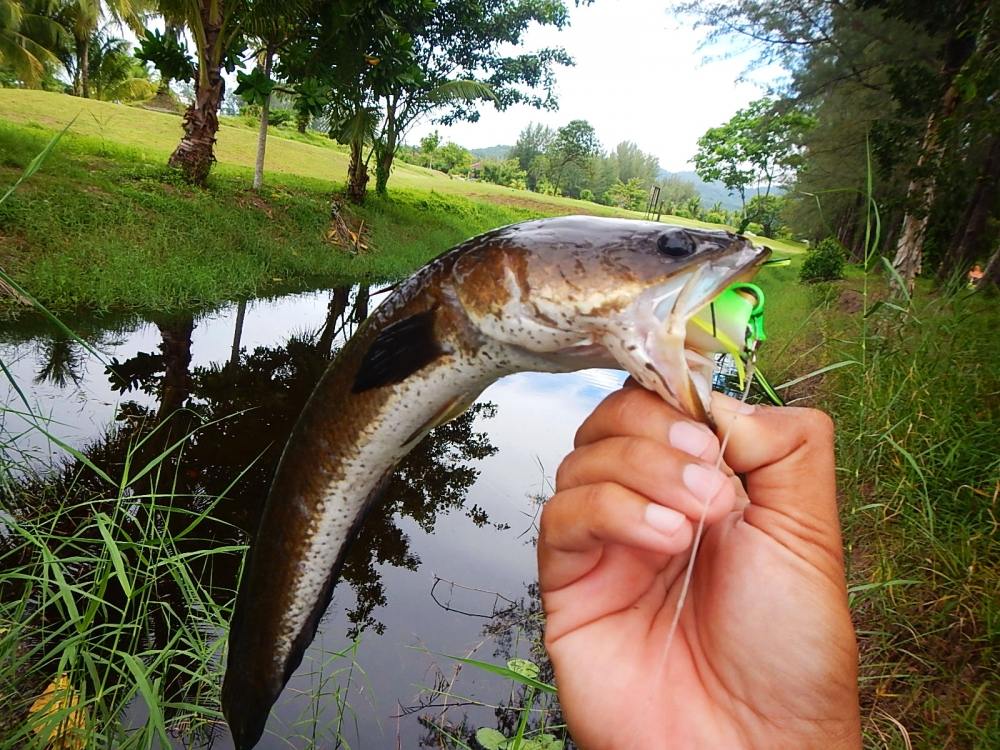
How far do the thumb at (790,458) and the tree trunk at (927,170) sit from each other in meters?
7.31

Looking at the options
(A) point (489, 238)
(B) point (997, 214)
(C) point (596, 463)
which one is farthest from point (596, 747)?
(B) point (997, 214)

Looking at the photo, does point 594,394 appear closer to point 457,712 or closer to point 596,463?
point 457,712

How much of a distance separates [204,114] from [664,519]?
12.5 meters

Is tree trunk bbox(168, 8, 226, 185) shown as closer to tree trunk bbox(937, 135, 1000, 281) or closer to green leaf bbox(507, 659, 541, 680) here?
green leaf bbox(507, 659, 541, 680)

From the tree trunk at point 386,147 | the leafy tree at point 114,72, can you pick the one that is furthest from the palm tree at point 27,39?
the tree trunk at point 386,147

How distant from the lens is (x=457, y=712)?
280 centimetres

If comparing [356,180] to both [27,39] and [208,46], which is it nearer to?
[208,46]

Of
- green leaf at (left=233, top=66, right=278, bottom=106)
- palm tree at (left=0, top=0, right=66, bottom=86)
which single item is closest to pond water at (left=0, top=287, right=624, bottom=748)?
green leaf at (left=233, top=66, right=278, bottom=106)

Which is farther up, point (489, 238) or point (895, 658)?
point (489, 238)

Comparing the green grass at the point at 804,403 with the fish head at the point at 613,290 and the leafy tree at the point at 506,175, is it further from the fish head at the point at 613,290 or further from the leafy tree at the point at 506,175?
the leafy tree at the point at 506,175

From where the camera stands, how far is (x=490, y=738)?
2621 millimetres

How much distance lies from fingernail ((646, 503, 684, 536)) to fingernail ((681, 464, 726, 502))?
0.06m

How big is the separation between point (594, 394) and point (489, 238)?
603 cm

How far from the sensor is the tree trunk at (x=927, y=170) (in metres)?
7.11
